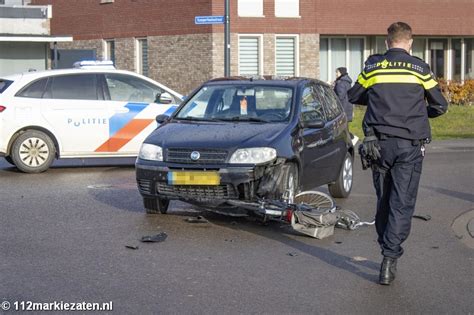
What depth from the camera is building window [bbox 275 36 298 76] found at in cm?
3288

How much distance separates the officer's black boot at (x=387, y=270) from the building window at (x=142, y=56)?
91.6ft

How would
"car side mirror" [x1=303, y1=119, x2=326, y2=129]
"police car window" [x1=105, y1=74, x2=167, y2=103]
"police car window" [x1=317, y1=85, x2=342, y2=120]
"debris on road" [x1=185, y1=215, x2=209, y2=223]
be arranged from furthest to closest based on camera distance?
1. "police car window" [x1=105, y1=74, x2=167, y2=103]
2. "police car window" [x1=317, y1=85, x2=342, y2=120]
3. "car side mirror" [x1=303, y1=119, x2=326, y2=129]
4. "debris on road" [x1=185, y1=215, x2=209, y2=223]

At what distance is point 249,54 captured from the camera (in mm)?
32469

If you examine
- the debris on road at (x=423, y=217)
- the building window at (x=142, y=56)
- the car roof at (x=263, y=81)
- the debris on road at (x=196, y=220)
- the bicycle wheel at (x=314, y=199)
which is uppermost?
the building window at (x=142, y=56)

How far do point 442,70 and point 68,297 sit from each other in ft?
111

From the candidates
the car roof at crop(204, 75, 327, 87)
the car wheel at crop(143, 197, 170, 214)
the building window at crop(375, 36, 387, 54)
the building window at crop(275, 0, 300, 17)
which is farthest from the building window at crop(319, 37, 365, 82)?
the car wheel at crop(143, 197, 170, 214)

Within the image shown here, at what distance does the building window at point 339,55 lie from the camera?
3534cm

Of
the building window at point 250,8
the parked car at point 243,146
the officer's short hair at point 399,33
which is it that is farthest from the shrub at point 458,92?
the officer's short hair at point 399,33

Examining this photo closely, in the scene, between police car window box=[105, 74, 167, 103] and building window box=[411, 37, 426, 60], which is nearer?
police car window box=[105, 74, 167, 103]

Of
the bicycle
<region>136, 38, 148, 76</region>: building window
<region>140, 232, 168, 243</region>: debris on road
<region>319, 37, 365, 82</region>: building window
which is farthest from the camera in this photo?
<region>319, 37, 365, 82</region>: building window

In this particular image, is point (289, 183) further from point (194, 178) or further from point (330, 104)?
point (330, 104)

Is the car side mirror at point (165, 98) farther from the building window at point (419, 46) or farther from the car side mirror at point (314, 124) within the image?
the building window at point (419, 46)

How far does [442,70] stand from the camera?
38531mm

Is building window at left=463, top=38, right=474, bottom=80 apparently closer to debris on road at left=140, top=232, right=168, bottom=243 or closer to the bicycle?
the bicycle
